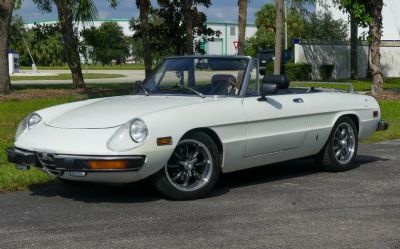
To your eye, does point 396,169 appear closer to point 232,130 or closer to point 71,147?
point 232,130

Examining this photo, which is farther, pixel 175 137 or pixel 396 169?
pixel 396 169

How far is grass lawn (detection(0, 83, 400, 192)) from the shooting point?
735 centimetres

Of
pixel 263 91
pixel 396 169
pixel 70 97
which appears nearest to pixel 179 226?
pixel 263 91

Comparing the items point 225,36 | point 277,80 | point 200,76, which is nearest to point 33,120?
point 200,76

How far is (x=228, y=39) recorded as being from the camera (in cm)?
10775

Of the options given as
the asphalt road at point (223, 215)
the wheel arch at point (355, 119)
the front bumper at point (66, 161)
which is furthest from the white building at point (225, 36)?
the front bumper at point (66, 161)

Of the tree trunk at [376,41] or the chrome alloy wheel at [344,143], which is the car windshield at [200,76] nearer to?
the chrome alloy wheel at [344,143]

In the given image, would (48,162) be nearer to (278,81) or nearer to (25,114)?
(278,81)

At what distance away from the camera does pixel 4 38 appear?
1720 centimetres

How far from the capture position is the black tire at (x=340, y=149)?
26.3 ft

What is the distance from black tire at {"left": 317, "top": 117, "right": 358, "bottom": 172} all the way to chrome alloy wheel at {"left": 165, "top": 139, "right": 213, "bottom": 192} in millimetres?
2002

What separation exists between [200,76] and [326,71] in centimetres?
3109

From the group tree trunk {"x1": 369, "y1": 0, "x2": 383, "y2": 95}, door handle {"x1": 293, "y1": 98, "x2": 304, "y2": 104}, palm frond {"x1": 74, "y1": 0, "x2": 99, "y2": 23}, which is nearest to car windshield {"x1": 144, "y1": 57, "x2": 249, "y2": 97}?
door handle {"x1": 293, "y1": 98, "x2": 304, "y2": 104}

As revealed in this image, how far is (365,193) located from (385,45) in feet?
120
